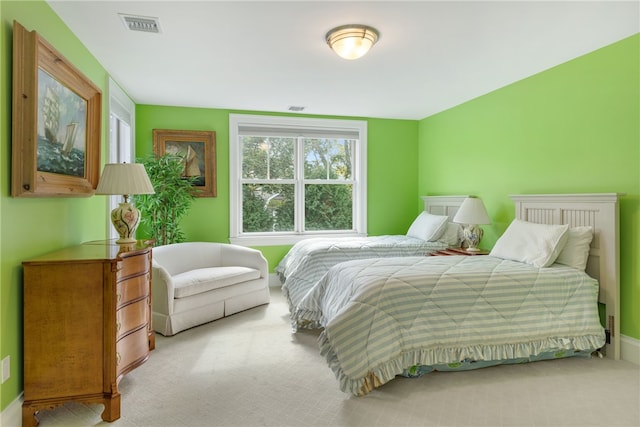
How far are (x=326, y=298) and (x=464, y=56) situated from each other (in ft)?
7.42

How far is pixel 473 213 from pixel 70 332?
3.57 meters

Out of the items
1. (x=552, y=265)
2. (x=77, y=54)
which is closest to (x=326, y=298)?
(x=552, y=265)

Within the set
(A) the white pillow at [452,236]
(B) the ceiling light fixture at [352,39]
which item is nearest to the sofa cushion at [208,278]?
(A) the white pillow at [452,236]

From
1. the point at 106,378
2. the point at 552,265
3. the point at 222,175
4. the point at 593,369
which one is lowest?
the point at 593,369

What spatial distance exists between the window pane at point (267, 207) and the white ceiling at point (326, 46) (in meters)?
1.34

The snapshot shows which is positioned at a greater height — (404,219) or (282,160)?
(282,160)

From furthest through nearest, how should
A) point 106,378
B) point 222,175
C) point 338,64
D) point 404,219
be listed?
point 404,219 → point 222,175 → point 338,64 → point 106,378

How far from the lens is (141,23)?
8.35 feet

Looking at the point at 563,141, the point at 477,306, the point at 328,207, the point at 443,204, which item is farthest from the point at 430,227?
the point at 477,306

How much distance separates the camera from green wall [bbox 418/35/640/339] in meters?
2.81

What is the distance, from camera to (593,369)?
2.68m

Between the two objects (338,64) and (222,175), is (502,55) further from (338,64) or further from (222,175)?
(222,175)

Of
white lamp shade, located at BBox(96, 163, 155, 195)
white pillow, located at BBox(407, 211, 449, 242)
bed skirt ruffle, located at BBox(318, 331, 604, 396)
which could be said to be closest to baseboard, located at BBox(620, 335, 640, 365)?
bed skirt ruffle, located at BBox(318, 331, 604, 396)

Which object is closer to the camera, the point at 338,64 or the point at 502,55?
the point at 502,55
